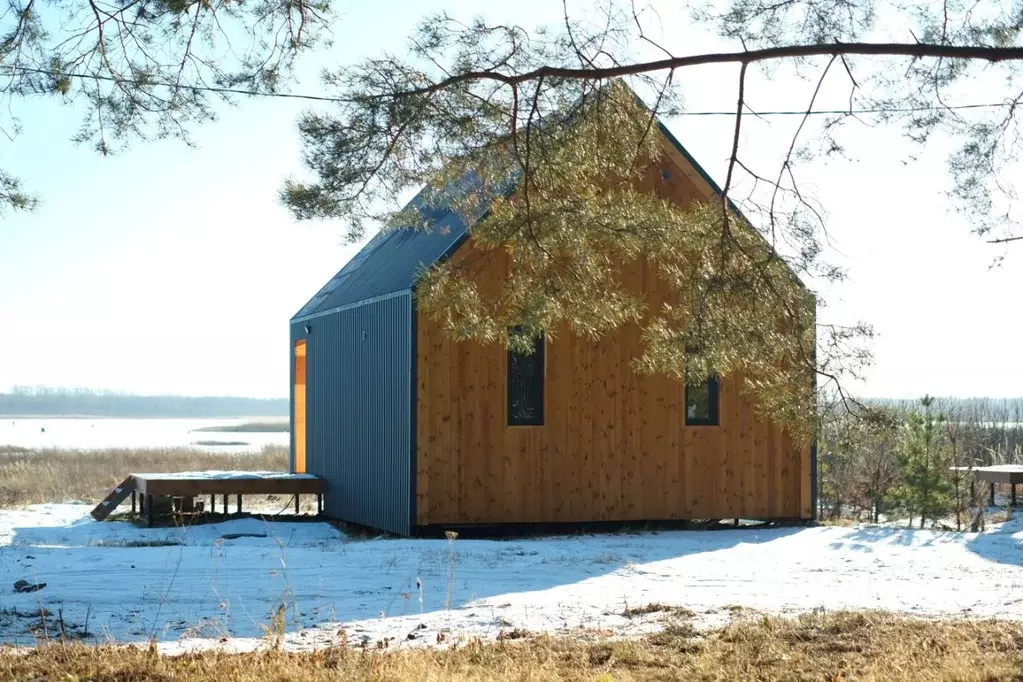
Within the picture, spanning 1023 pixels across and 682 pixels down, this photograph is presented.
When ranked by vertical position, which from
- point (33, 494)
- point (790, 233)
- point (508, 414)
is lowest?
point (33, 494)

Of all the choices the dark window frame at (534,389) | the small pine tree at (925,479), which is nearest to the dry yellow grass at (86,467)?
the dark window frame at (534,389)

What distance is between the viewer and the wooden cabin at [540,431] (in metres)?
13.4

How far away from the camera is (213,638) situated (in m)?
7.37

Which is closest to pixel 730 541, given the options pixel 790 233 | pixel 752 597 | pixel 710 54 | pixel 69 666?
pixel 752 597

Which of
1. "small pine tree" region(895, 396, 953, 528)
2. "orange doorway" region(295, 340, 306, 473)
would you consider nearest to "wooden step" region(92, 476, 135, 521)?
"orange doorway" region(295, 340, 306, 473)

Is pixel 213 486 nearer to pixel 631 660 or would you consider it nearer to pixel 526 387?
pixel 526 387

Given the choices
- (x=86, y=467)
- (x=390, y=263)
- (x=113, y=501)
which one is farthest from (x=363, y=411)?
(x=86, y=467)

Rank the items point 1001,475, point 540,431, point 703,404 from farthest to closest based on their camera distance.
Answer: point 1001,475
point 703,404
point 540,431

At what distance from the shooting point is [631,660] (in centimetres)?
689

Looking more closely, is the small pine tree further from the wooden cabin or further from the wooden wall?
the wooden wall

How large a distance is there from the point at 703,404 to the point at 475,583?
576cm

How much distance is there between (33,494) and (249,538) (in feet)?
29.1

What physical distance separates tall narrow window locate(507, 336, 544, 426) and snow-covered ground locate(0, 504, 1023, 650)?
54.5 inches

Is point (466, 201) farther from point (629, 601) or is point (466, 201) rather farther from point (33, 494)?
point (33, 494)
